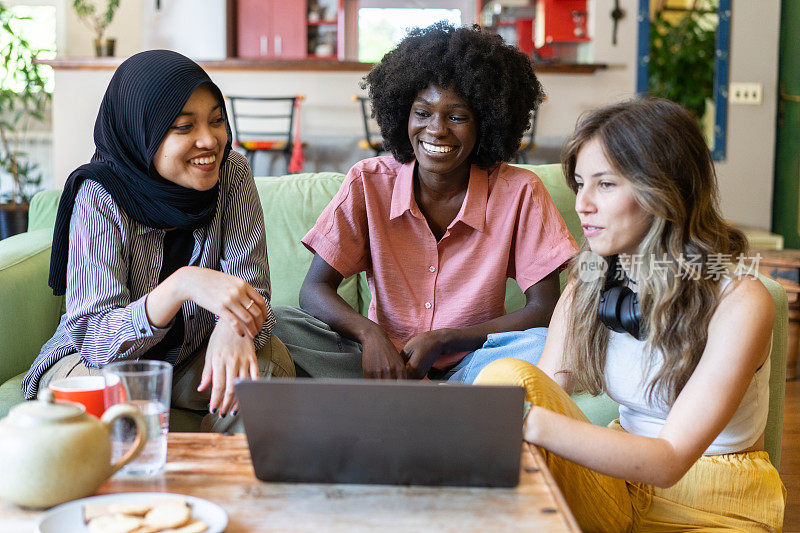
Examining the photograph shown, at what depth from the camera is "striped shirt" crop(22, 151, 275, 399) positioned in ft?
4.76

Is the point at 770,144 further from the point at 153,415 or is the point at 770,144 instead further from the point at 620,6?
the point at 153,415

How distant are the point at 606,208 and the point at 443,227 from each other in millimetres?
718

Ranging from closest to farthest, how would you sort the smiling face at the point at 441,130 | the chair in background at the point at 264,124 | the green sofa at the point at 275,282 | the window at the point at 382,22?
the green sofa at the point at 275,282 → the smiling face at the point at 441,130 → the chair in background at the point at 264,124 → the window at the point at 382,22

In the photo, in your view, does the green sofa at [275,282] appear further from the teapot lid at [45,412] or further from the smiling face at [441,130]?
the teapot lid at [45,412]

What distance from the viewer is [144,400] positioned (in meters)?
0.99

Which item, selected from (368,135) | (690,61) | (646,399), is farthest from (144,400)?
(690,61)

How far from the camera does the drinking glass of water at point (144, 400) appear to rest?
0.97m

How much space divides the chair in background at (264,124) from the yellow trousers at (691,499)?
4167 millimetres

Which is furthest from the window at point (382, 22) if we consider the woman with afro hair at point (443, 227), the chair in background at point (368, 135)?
the woman with afro hair at point (443, 227)

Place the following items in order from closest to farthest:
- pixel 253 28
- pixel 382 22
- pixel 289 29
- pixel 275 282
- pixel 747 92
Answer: pixel 275 282 < pixel 747 92 < pixel 253 28 < pixel 289 29 < pixel 382 22

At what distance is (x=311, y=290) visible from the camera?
1851 millimetres

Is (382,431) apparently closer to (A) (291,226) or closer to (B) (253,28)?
(A) (291,226)

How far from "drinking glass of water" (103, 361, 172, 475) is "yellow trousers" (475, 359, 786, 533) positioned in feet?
1.57

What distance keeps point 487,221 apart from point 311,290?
1.39 ft
